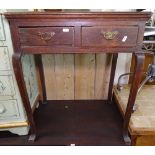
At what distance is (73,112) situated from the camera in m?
1.32

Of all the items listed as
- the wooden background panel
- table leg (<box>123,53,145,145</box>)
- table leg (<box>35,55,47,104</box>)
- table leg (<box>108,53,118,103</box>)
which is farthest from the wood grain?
table leg (<box>123,53,145,145</box>)

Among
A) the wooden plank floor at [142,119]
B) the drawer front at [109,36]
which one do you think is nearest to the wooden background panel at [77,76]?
the wooden plank floor at [142,119]

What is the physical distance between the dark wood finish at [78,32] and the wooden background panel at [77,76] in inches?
20.5

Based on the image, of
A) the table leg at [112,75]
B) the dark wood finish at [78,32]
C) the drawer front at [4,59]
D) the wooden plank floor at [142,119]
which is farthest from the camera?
the table leg at [112,75]

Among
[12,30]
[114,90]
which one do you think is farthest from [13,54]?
[114,90]

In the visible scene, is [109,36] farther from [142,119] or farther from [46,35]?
[142,119]

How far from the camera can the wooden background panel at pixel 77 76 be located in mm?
1323

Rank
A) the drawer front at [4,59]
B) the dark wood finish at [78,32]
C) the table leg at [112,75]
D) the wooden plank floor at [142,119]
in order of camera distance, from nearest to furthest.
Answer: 1. the dark wood finish at [78,32]
2. the drawer front at [4,59]
3. the wooden plank floor at [142,119]
4. the table leg at [112,75]

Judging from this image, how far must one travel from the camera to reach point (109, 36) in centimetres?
77

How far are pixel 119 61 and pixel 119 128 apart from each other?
1.79 feet

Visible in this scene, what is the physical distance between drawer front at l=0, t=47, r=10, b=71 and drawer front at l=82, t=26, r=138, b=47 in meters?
0.43

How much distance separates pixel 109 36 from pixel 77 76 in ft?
2.19

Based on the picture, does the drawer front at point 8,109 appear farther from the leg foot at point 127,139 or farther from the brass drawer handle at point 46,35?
the leg foot at point 127,139

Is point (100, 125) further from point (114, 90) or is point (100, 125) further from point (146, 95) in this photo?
point (146, 95)
